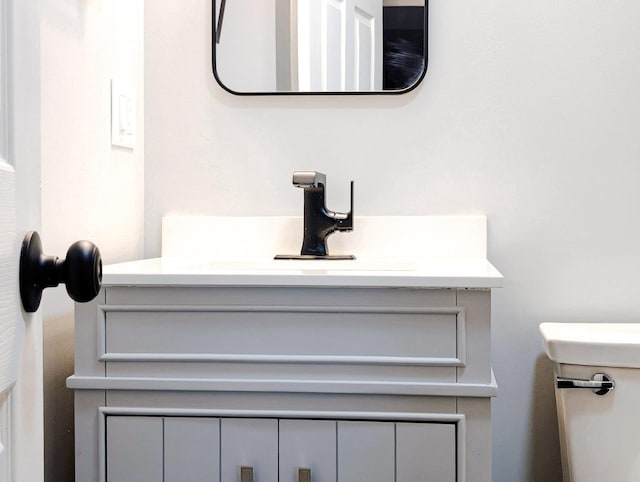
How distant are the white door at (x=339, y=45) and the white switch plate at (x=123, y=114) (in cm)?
38

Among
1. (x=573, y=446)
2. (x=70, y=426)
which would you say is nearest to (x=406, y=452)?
(x=573, y=446)

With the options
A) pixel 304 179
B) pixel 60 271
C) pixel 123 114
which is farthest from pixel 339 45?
pixel 60 271

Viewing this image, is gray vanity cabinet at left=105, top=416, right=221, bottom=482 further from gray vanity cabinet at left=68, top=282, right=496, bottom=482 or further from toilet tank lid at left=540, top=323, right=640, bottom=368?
toilet tank lid at left=540, top=323, right=640, bottom=368

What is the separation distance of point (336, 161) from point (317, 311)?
583mm

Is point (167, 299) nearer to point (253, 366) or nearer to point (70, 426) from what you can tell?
point (253, 366)

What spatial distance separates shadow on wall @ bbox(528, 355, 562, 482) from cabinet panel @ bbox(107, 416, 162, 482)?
870 mm

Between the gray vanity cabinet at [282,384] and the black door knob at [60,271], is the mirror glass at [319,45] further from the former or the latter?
the black door knob at [60,271]

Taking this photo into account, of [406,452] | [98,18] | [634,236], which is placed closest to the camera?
[406,452]

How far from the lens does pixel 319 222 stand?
150cm

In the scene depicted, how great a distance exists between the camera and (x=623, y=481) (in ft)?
4.11

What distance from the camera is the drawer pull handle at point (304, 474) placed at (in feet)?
3.60

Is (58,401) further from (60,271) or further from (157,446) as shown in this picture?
(60,271)

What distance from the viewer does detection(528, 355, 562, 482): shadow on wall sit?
1.57m

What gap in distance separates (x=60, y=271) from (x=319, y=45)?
122cm
